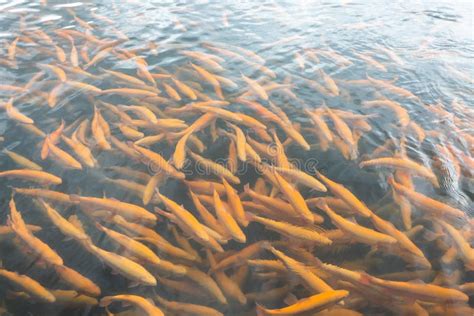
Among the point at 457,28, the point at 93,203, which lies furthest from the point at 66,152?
the point at 457,28

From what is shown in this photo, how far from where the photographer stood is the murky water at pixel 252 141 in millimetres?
2816

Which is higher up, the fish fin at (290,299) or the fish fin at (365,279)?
the fish fin at (365,279)

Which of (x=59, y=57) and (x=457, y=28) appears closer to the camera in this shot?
(x=59, y=57)

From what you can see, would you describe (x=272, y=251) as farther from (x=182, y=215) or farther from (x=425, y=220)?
(x=425, y=220)

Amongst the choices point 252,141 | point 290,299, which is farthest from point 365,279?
point 252,141

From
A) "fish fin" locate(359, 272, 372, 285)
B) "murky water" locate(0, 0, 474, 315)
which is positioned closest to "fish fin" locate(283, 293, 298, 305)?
"murky water" locate(0, 0, 474, 315)

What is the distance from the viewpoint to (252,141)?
13.3 feet

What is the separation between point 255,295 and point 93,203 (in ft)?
5.16

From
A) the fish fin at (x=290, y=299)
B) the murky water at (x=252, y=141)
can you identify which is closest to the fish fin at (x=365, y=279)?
the murky water at (x=252, y=141)

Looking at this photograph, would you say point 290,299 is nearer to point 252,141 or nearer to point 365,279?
point 365,279

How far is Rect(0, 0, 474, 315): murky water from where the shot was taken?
2.82m

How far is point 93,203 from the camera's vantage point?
10.5ft

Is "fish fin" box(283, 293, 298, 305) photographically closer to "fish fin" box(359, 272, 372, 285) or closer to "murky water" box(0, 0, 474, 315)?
"murky water" box(0, 0, 474, 315)

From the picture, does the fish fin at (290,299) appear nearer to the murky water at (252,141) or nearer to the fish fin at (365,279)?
the murky water at (252,141)
